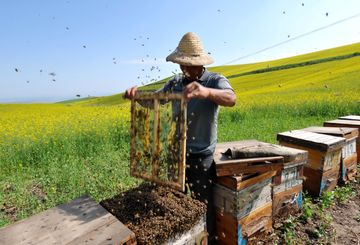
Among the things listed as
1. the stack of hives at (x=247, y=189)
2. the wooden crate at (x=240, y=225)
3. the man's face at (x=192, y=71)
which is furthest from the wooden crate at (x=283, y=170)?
the man's face at (x=192, y=71)

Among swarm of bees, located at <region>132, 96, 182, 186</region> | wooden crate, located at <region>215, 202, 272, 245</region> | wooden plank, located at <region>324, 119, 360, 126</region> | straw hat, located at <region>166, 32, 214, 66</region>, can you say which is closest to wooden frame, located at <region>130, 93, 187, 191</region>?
swarm of bees, located at <region>132, 96, 182, 186</region>

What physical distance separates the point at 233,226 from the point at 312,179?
273 centimetres

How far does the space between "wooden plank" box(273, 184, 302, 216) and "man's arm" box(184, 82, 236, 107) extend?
1975mm

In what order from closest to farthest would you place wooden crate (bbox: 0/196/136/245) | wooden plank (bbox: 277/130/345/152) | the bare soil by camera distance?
1. wooden crate (bbox: 0/196/136/245)
2. the bare soil
3. wooden plank (bbox: 277/130/345/152)

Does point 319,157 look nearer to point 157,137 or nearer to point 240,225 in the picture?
point 240,225

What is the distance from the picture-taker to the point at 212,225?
3.88 metres

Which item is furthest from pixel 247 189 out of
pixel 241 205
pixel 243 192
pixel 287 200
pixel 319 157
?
pixel 319 157

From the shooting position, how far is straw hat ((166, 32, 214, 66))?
10.6 ft

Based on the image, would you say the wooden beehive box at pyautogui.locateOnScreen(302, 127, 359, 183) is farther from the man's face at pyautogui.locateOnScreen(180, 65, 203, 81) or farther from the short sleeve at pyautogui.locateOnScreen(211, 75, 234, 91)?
the man's face at pyautogui.locateOnScreen(180, 65, 203, 81)

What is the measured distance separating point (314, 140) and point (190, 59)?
342 centimetres

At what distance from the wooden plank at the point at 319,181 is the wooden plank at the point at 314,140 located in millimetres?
530

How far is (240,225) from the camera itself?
3586 mm

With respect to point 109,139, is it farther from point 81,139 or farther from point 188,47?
point 188,47

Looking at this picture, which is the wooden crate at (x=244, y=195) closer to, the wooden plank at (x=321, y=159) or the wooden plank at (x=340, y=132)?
the wooden plank at (x=321, y=159)
